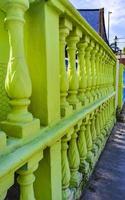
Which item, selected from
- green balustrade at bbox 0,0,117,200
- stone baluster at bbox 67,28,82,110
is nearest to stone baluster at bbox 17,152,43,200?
green balustrade at bbox 0,0,117,200

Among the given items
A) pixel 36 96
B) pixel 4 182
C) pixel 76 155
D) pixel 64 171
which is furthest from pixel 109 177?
pixel 4 182

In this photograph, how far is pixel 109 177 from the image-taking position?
2328 millimetres

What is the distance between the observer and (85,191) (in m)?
2.00

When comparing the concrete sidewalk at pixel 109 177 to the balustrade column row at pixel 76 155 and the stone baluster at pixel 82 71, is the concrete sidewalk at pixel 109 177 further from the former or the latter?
the stone baluster at pixel 82 71

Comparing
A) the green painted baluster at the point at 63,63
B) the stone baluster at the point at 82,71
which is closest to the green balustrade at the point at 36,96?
the green painted baluster at the point at 63,63

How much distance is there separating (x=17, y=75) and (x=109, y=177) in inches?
65.4

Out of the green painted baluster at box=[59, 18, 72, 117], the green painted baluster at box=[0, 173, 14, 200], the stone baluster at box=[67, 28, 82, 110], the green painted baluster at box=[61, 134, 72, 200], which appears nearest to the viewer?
the green painted baluster at box=[0, 173, 14, 200]

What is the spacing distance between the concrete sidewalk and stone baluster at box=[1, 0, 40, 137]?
1120 mm

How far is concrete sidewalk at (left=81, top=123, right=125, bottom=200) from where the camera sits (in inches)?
77.6

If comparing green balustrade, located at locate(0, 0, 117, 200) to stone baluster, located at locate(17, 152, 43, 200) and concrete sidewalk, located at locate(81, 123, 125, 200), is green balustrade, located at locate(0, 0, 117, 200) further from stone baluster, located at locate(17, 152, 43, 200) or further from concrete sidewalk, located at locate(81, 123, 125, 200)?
concrete sidewalk, located at locate(81, 123, 125, 200)

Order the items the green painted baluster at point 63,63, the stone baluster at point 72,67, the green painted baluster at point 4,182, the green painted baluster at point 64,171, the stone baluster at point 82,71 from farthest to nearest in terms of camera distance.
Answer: the stone baluster at point 82,71, the stone baluster at point 72,67, the green painted baluster at point 64,171, the green painted baluster at point 63,63, the green painted baluster at point 4,182

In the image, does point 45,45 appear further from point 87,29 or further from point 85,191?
point 85,191

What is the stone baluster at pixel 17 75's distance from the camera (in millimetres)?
968

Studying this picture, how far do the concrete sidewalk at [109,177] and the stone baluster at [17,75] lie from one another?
112 centimetres
